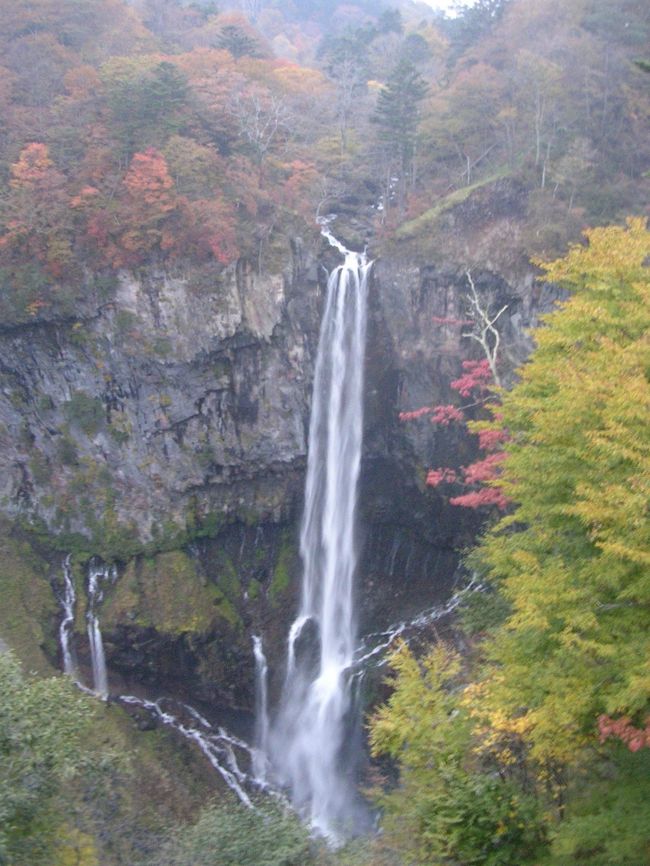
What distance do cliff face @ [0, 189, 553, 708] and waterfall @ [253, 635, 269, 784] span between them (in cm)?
27

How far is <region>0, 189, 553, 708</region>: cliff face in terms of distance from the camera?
19.9 metres

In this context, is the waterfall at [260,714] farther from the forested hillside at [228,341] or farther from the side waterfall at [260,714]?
the forested hillside at [228,341]

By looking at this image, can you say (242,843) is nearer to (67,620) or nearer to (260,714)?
(260,714)

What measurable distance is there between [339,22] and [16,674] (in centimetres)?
5424

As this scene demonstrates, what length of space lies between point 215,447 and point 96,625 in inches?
246

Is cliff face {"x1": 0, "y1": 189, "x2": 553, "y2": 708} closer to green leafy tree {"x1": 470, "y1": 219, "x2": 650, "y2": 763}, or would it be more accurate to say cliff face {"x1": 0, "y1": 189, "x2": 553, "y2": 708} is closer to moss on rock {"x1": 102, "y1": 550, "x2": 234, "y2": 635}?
moss on rock {"x1": 102, "y1": 550, "x2": 234, "y2": 635}

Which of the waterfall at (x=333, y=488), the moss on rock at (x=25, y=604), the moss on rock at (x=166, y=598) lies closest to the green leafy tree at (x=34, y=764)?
the moss on rock at (x=25, y=604)

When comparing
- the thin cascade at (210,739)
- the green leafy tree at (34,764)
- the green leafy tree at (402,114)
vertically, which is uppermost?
the green leafy tree at (402,114)

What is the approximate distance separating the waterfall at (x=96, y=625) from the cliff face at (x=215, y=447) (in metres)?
0.33

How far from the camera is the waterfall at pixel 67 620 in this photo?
19.3 metres

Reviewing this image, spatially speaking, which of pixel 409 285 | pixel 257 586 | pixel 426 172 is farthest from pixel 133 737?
pixel 426 172

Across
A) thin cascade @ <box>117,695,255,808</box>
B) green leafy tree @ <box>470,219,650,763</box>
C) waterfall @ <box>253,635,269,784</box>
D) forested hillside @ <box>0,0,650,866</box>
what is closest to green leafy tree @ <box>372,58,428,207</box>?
forested hillside @ <box>0,0,650,866</box>

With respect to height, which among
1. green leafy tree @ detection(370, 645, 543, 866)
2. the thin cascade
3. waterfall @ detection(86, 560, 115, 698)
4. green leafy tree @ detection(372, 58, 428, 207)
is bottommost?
the thin cascade

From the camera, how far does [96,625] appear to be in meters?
19.9
